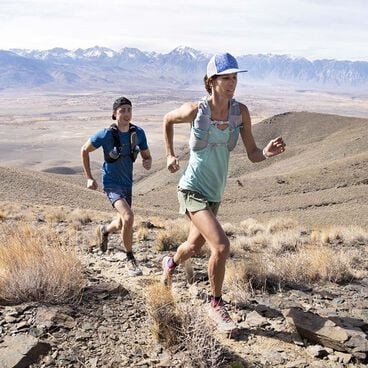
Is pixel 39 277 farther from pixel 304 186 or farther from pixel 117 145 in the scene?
pixel 304 186

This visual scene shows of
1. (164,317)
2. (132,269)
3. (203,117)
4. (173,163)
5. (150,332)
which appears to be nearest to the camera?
(164,317)

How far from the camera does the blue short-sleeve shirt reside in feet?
19.6

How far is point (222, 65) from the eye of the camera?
13.8 feet

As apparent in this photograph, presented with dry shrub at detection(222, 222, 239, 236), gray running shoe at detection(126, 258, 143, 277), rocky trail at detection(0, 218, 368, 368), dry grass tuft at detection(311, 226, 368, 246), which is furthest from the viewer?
dry shrub at detection(222, 222, 239, 236)

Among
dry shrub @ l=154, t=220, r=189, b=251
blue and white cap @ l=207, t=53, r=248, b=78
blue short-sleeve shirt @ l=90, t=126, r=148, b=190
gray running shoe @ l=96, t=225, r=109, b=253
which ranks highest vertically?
blue and white cap @ l=207, t=53, r=248, b=78

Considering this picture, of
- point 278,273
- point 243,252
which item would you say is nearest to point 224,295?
point 278,273

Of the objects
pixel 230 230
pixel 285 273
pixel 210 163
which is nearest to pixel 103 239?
pixel 285 273

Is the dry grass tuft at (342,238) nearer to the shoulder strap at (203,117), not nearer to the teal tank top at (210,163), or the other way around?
the teal tank top at (210,163)

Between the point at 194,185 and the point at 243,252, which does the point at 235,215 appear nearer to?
the point at 243,252

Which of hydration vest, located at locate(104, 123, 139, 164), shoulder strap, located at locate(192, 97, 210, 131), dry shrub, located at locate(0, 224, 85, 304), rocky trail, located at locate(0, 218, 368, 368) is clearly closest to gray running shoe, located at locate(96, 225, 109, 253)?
hydration vest, located at locate(104, 123, 139, 164)

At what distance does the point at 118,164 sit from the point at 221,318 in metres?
2.63

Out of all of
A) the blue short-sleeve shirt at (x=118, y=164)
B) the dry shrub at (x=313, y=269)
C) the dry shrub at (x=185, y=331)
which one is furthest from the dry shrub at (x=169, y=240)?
the dry shrub at (x=185, y=331)

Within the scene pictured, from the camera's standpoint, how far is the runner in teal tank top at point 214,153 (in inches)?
166

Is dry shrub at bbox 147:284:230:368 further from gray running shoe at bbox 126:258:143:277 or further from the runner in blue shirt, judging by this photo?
the runner in blue shirt
